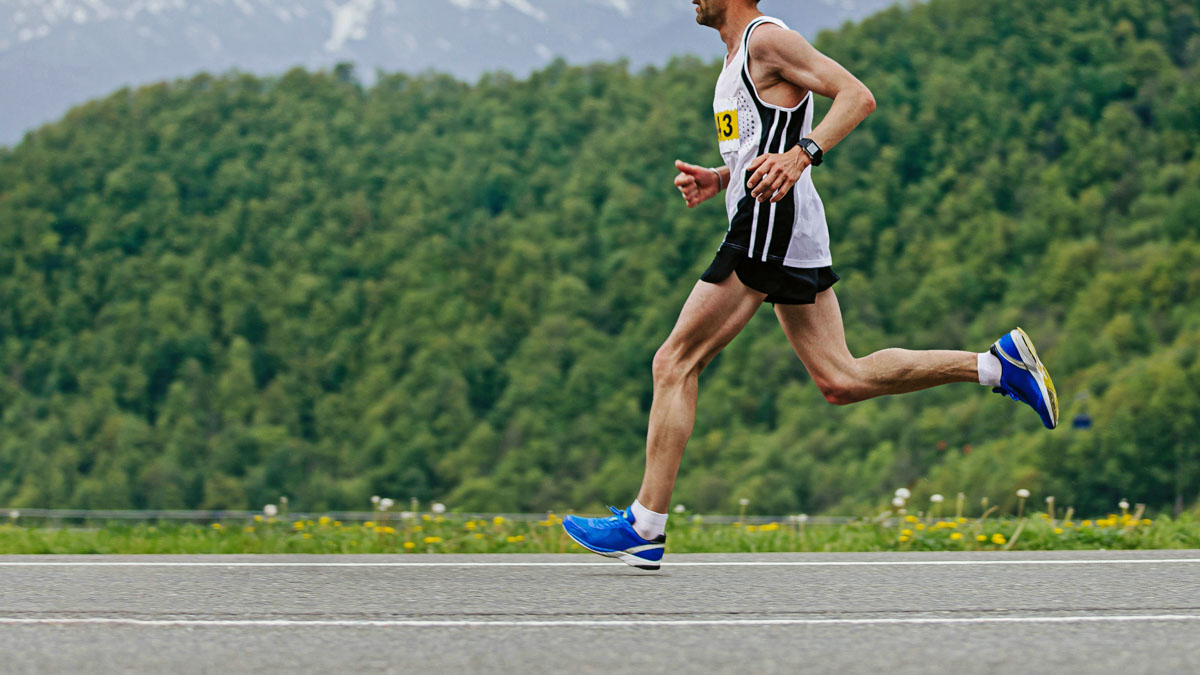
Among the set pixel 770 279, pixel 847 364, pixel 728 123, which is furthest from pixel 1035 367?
pixel 728 123

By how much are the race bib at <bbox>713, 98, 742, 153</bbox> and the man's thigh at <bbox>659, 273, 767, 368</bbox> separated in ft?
1.41

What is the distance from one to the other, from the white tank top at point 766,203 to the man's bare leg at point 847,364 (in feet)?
0.60

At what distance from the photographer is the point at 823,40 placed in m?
147

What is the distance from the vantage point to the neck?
437cm

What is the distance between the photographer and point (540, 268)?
141625mm

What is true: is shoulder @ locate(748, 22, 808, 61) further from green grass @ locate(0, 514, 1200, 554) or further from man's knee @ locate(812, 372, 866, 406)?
green grass @ locate(0, 514, 1200, 554)

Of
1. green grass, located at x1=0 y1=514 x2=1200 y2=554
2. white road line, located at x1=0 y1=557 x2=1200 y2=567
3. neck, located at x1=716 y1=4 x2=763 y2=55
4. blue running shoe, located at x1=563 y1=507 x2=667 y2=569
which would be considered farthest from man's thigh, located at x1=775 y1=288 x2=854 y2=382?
green grass, located at x1=0 y1=514 x2=1200 y2=554

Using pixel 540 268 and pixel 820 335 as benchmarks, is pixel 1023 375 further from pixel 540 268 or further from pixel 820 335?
pixel 540 268

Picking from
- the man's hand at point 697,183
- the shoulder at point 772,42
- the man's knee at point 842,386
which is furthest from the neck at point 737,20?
the man's knee at point 842,386

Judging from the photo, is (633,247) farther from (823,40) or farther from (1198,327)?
(1198,327)

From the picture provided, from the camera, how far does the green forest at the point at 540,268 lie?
351ft

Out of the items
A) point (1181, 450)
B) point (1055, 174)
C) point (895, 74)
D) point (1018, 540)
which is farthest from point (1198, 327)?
point (1018, 540)

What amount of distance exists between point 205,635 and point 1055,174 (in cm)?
13488

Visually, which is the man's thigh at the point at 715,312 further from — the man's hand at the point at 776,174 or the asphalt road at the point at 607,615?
the asphalt road at the point at 607,615
